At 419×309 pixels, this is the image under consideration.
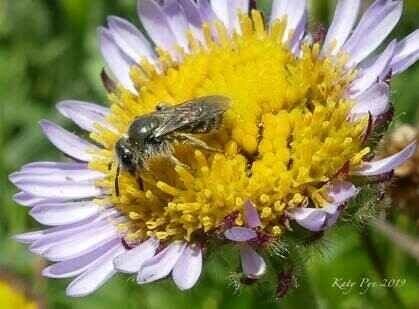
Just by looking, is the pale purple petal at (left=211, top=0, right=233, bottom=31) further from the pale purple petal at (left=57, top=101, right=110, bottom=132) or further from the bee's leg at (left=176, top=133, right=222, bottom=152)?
the bee's leg at (left=176, top=133, right=222, bottom=152)

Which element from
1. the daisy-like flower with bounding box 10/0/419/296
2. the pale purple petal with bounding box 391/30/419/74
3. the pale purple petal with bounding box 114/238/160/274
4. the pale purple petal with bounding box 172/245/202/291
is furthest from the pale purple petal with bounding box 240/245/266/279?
the pale purple petal with bounding box 391/30/419/74

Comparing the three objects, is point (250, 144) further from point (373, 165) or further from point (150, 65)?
point (150, 65)

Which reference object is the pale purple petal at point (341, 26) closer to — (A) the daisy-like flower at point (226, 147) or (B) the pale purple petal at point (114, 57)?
(A) the daisy-like flower at point (226, 147)

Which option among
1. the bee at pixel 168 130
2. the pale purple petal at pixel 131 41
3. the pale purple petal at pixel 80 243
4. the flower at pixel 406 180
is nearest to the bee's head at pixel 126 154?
the bee at pixel 168 130

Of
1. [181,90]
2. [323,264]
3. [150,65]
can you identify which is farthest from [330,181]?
[323,264]

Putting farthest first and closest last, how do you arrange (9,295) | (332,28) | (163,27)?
(9,295) → (163,27) → (332,28)

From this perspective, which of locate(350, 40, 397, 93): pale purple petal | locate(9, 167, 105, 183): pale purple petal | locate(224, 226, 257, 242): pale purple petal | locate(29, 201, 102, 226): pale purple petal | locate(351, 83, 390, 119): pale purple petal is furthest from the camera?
locate(9, 167, 105, 183): pale purple petal

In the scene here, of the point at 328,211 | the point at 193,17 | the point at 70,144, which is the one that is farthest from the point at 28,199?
the point at 328,211

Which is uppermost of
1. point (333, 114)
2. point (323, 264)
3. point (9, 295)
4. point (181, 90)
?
point (181, 90)
